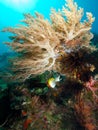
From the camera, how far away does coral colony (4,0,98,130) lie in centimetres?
389

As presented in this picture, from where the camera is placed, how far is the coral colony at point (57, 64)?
3.89 metres

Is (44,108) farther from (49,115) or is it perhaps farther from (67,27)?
(67,27)

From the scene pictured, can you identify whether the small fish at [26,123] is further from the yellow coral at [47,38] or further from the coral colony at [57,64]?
the yellow coral at [47,38]

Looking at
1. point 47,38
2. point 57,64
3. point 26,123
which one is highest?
point 47,38

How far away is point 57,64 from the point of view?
171 inches

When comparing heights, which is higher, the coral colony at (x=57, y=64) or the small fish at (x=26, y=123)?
the coral colony at (x=57, y=64)

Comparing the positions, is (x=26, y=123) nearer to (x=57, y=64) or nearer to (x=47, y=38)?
(x=57, y=64)

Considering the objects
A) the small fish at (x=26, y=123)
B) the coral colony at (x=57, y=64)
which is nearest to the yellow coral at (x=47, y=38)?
the coral colony at (x=57, y=64)

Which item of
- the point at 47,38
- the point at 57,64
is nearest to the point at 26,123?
the point at 57,64

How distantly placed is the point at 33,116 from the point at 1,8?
103218 mm

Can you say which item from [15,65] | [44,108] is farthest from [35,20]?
[44,108]

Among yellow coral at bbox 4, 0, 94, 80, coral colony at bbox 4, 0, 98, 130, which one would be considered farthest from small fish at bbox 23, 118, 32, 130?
yellow coral at bbox 4, 0, 94, 80

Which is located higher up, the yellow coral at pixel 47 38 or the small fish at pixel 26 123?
the yellow coral at pixel 47 38

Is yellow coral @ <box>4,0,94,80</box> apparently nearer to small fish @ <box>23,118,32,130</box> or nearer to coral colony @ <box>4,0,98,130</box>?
coral colony @ <box>4,0,98,130</box>
